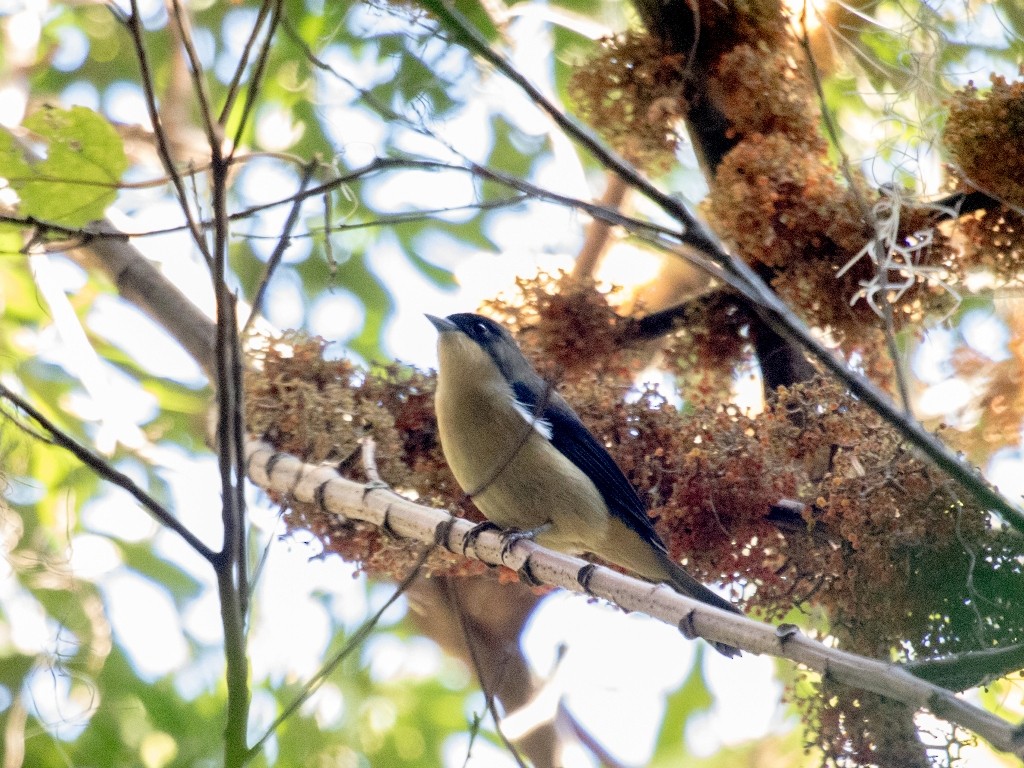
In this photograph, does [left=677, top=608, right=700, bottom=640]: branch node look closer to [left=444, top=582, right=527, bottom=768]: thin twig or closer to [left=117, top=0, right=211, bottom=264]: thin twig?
[left=444, top=582, right=527, bottom=768]: thin twig

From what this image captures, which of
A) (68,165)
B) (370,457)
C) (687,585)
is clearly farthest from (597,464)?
(68,165)

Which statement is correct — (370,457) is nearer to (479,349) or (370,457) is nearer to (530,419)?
(530,419)

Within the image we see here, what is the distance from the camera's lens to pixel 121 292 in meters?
3.41

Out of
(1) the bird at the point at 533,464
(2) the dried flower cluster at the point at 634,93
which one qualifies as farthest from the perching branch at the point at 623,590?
(2) the dried flower cluster at the point at 634,93

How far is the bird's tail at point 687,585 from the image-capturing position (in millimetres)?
2482

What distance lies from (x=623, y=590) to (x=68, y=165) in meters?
1.48

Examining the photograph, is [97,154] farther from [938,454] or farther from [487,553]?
[938,454]

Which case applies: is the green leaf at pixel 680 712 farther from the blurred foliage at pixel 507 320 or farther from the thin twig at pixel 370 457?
the thin twig at pixel 370 457

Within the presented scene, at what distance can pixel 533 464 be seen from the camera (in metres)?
2.87

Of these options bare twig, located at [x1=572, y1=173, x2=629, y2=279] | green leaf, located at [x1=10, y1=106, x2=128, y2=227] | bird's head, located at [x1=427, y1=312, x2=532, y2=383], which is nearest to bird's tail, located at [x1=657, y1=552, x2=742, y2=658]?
bird's head, located at [x1=427, y1=312, x2=532, y2=383]

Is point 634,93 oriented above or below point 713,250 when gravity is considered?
above

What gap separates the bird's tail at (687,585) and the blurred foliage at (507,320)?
73 millimetres

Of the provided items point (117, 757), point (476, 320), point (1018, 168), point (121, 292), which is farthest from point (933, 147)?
point (117, 757)

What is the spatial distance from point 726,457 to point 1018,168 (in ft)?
3.01
